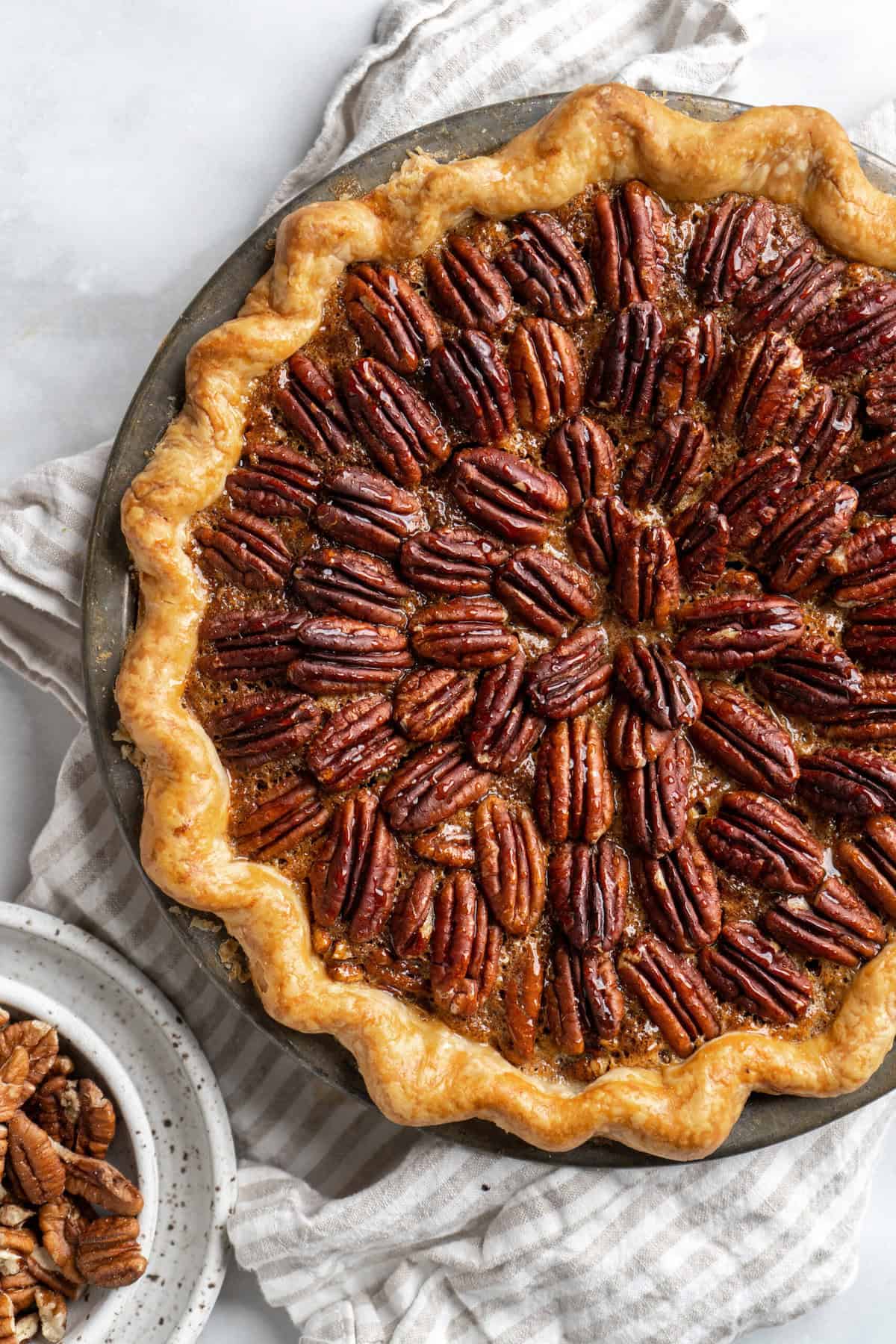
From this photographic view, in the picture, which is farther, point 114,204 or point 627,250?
point 114,204

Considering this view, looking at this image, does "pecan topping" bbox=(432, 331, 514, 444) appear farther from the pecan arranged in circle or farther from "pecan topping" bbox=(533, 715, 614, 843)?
"pecan topping" bbox=(533, 715, 614, 843)

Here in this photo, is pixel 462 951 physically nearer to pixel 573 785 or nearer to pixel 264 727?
pixel 573 785

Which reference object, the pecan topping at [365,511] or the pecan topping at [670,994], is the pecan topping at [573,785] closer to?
the pecan topping at [670,994]

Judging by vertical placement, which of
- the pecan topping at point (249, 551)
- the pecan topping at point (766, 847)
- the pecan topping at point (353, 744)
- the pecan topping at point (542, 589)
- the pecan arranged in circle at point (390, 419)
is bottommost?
the pecan topping at point (766, 847)

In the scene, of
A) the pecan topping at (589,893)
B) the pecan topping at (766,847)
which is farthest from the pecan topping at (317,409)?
the pecan topping at (766,847)

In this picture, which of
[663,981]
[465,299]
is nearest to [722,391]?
[465,299]

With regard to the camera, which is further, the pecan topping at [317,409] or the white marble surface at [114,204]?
the white marble surface at [114,204]

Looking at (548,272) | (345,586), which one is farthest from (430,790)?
(548,272)
